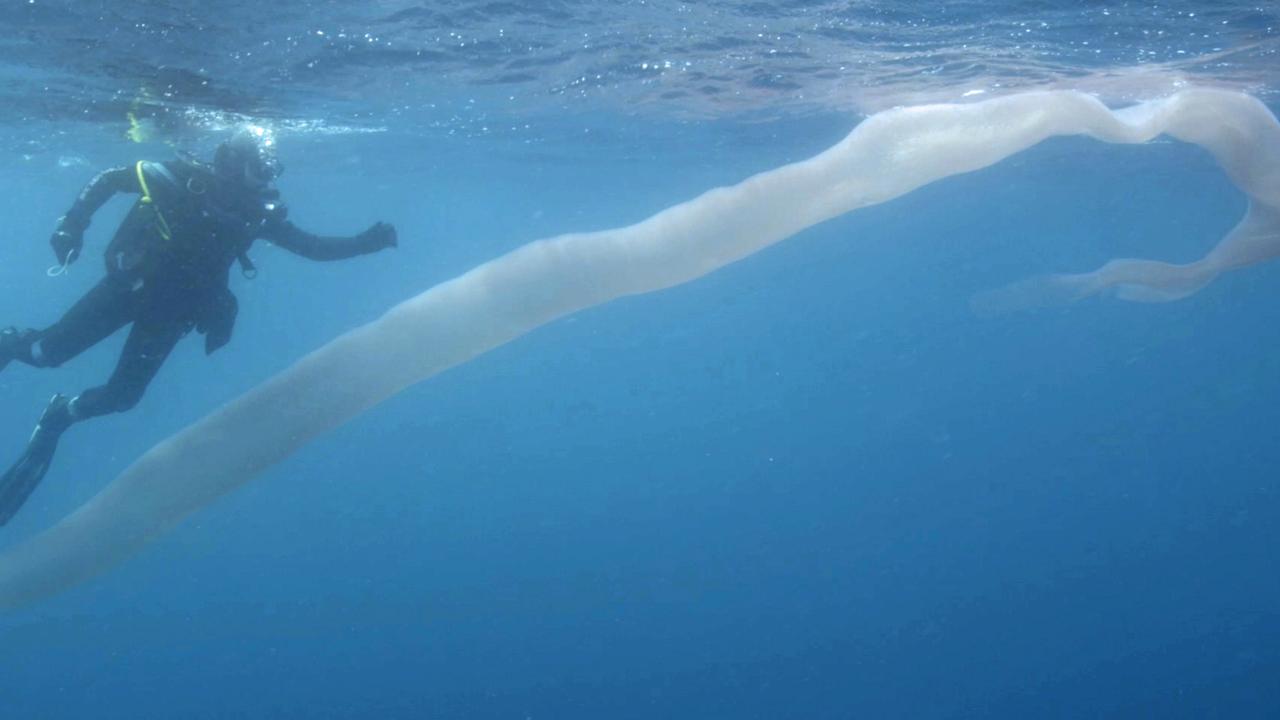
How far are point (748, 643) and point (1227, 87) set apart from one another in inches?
603

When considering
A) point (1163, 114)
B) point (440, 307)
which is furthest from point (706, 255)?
point (1163, 114)

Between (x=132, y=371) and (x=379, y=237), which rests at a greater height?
(x=379, y=237)

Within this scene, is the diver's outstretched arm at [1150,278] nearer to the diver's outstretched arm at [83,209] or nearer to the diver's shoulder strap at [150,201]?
the diver's shoulder strap at [150,201]

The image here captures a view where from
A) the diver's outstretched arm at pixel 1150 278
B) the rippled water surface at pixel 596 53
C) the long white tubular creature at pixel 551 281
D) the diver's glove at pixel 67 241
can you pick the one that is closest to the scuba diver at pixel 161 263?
the diver's glove at pixel 67 241

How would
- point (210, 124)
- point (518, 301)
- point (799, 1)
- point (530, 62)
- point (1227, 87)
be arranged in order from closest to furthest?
1. point (518, 301)
2. point (799, 1)
3. point (530, 62)
4. point (1227, 87)
5. point (210, 124)

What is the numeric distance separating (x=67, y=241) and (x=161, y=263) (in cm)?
79

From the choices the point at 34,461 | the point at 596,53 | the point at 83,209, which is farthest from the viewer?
the point at 596,53

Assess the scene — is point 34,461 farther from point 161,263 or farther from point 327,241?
point 327,241

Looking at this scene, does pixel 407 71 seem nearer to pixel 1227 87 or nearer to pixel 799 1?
pixel 799 1

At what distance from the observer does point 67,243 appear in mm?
7078

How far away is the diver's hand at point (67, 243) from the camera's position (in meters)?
7.02

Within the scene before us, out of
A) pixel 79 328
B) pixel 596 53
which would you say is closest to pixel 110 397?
pixel 79 328

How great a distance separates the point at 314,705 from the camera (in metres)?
19.0

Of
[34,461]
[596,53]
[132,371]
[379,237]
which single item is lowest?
[34,461]
